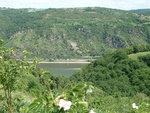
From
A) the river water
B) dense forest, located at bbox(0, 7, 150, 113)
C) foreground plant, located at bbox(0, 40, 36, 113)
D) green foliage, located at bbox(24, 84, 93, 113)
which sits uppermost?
Result: green foliage, located at bbox(24, 84, 93, 113)

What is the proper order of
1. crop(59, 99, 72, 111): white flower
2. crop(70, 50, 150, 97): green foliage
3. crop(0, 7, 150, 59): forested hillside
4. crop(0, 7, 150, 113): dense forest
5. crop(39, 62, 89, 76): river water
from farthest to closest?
crop(0, 7, 150, 59): forested hillside
crop(39, 62, 89, 76): river water
crop(70, 50, 150, 97): green foliage
crop(0, 7, 150, 113): dense forest
crop(59, 99, 72, 111): white flower

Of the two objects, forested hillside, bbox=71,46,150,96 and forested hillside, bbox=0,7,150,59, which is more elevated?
forested hillside, bbox=71,46,150,96

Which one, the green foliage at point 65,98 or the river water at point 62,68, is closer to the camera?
the green foliage at point 65,98

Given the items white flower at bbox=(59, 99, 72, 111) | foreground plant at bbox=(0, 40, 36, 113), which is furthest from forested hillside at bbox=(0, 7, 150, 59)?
white flower at bbox=(59, 99, 72, 111)

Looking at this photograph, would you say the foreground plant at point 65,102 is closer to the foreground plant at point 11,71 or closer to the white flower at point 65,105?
the white flower at point 65,105

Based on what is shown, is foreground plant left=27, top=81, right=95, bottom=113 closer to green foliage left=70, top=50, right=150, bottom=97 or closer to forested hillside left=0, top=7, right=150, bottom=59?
green foliage left=70, top=50, right=150, bottom=97

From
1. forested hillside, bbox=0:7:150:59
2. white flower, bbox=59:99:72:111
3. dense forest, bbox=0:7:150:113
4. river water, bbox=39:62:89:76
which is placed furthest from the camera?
forested hillside, bbox=0:7:150:59

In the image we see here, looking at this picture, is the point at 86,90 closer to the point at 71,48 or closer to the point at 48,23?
the point at 71,48

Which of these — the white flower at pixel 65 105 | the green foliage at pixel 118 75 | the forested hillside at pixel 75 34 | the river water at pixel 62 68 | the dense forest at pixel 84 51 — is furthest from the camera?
the forested hillside at pixel 75 34

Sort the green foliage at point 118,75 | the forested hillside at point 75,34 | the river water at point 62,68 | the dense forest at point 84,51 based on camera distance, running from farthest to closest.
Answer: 1. the forested hillside at point 75,34
2. the river water at point 62,68
3. the green foliage at point 118,75
4. the dense forest at point 84,51

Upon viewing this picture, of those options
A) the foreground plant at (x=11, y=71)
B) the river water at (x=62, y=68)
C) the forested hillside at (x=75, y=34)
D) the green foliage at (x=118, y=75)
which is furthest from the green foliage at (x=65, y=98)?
the forested hillside at (x=75, y=34)
